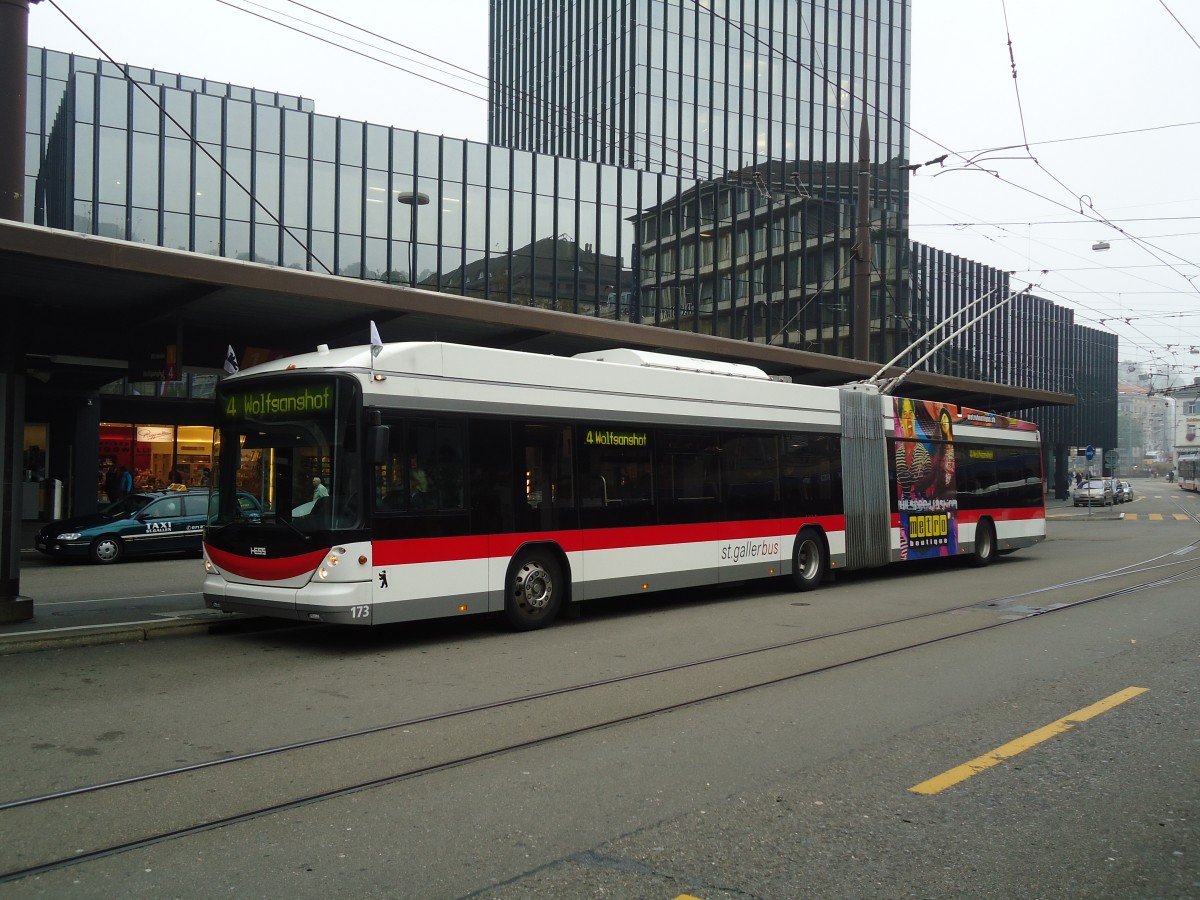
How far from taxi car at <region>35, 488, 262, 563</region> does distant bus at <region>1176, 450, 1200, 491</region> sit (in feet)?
272

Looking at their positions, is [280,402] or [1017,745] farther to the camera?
[280,402]

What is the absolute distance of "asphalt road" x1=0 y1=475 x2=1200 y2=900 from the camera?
4410 mm

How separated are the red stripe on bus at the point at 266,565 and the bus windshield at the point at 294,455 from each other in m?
0.29

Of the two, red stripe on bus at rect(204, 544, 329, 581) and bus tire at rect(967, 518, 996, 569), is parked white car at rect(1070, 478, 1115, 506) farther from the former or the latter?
red stripe on bus at rect(204, 544, 329, 581)

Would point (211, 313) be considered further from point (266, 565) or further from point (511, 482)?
point (511, 482)

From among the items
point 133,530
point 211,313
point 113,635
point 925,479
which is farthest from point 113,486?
point 925,479

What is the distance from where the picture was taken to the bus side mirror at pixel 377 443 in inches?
377

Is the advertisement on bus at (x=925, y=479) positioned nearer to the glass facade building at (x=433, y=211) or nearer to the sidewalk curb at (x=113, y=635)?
the sidewalk curb at (x=113, y=635)

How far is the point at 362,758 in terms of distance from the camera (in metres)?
6.23

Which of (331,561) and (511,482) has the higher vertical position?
(511,482)

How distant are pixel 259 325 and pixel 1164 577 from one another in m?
15.9

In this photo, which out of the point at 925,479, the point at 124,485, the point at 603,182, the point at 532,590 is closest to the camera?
the point at 532,590

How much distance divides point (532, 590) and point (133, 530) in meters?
13.0

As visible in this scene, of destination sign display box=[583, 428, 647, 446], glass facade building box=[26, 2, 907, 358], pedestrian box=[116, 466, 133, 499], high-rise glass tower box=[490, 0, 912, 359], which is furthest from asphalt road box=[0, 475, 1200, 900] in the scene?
high-rise glass tower box=[490, 0, 912, 359]
